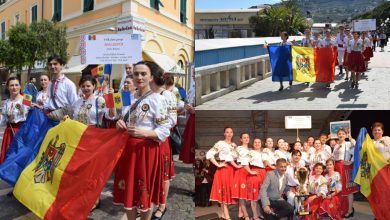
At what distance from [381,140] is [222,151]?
0.79 metres

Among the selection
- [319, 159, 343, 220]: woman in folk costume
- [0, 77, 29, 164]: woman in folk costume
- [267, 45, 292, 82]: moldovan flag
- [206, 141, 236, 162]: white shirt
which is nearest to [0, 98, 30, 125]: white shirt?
[0, 77, 29, 164]: woman in folk costume

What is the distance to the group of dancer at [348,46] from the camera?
192cm

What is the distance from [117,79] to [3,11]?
2.74 feet

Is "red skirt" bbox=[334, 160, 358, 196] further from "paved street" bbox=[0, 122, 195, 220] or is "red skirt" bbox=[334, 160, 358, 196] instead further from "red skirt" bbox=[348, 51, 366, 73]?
"paved street" bbox=[0, 122, 195, 220]

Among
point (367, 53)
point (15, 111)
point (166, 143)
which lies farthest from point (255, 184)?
point (15, 111)

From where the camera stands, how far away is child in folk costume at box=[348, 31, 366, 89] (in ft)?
6.24

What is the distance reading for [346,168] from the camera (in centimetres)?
244

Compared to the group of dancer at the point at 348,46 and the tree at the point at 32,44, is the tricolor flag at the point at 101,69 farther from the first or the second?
the group of dancer at the point at 348,46

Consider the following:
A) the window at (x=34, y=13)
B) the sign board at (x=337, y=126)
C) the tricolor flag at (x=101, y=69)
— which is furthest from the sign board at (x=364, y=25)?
the window at (x=34, y=13)

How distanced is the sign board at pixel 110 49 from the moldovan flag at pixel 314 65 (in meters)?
0.78

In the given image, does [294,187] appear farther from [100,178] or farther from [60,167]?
[60,167]

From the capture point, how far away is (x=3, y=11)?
291 centimetres

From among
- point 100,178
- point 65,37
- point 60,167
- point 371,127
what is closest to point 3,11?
point 65,37

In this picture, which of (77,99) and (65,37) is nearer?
(65,37)
